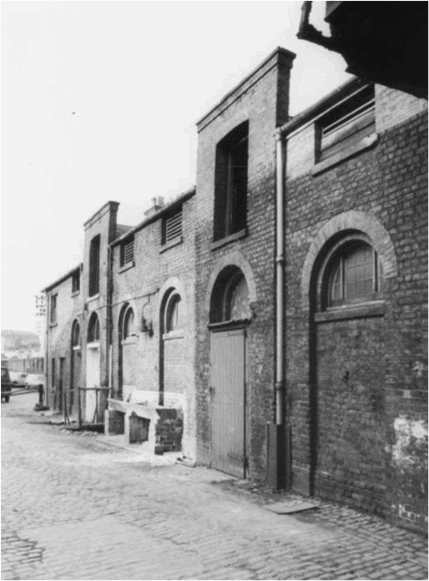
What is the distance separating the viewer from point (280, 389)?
8609mm

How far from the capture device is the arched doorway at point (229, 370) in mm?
9828

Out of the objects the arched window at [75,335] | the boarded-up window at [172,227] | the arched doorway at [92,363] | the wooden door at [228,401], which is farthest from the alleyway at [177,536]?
the arched window at [75,335]

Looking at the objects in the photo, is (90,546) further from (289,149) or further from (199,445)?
(289,149)

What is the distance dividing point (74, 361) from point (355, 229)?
1673cm

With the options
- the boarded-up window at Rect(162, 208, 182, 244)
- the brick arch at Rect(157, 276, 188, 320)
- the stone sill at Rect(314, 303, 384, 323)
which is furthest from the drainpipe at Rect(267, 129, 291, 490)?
the boarded-up window at Rect(162, 208, 182, 244)

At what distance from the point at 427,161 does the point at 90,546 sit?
18.3ft

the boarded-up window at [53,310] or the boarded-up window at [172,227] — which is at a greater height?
the boarded-up window at [172,227]

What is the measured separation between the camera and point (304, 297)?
27.4 ft

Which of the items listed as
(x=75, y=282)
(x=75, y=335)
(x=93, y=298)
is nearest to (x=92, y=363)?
(x=93, y=298)

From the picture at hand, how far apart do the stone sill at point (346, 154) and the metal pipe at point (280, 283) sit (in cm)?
86

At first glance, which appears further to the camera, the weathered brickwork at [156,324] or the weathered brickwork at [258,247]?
the weathered brickwork at [156,324]

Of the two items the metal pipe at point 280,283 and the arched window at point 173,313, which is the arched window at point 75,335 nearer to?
the arched window at point 173,313

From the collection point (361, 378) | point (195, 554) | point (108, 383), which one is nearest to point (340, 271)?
point (361, 378)

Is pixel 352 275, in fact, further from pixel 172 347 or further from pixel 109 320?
pixel 109 320
